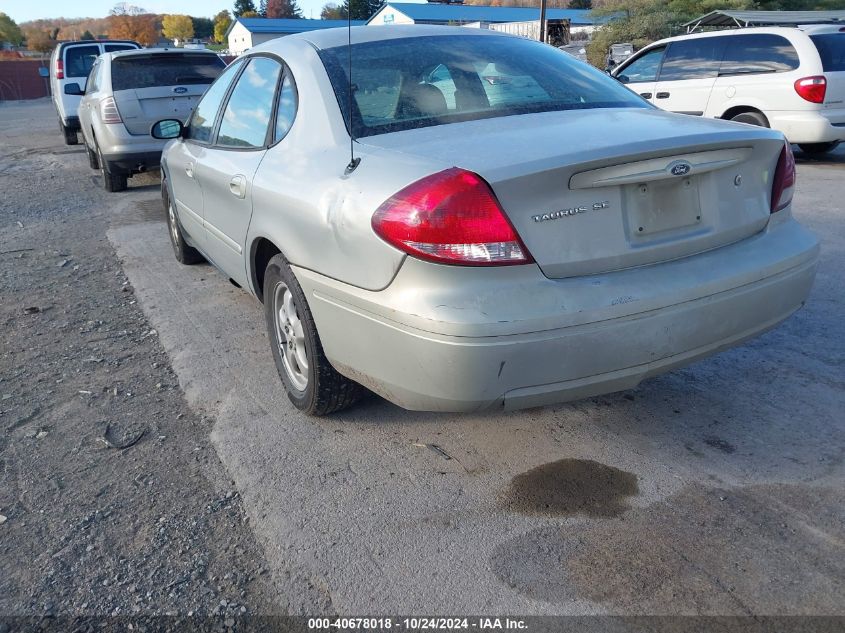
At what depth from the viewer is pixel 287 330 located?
3.58m

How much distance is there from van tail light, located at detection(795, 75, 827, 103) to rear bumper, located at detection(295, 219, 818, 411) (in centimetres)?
758

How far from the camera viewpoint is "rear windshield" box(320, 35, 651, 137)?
3197 mm

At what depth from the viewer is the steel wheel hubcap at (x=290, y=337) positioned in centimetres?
345

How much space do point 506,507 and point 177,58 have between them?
888 centimetres

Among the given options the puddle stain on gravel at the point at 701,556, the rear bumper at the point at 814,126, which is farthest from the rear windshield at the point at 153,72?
the puddle stain on gravel at the point at 701,556

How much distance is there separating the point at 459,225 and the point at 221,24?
367 ft

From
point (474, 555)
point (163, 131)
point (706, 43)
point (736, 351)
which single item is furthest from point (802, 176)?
point (474, 555)

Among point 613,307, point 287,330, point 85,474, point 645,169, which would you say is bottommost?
point 85,474

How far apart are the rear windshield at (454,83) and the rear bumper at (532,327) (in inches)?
33.2

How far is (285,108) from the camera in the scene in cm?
357

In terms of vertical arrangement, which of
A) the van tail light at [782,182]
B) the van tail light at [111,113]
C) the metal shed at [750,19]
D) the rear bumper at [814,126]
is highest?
the metal shed at [750,19]

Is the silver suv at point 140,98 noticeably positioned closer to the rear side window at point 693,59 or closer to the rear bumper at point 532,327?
the rear side window at point 693,59

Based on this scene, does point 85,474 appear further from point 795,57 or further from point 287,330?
point 795,57

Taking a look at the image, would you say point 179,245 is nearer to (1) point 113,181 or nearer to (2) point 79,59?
(1) point 113,181
